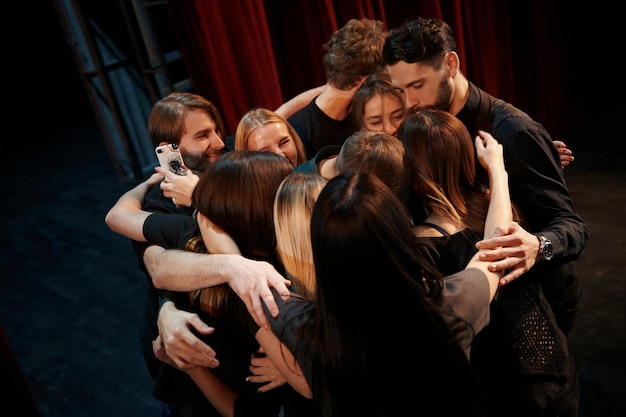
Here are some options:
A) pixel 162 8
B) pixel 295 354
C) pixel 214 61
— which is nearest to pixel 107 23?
pixel 162 8

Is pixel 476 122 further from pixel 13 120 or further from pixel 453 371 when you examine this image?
pixel 13 120

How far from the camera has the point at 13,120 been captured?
7.95m

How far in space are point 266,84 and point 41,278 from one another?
2350mm

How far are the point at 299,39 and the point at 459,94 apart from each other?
1.48m

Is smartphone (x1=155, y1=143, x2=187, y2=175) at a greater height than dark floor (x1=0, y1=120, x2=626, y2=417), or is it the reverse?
smartphone (x1=155, y1=143, x2=187, y2=175)

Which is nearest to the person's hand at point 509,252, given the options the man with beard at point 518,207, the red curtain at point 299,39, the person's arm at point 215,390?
the man with beard at point 518,207

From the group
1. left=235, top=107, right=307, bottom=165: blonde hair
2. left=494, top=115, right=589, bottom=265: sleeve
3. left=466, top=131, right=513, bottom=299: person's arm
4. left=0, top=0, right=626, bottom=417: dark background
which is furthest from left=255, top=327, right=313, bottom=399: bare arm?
left=235, top=107, right=307, bottom=165: blonde hair

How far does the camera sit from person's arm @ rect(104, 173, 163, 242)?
1851 mm

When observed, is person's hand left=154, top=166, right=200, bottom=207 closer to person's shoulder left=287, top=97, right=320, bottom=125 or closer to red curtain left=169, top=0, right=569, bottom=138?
person's shoulder left=287, top=97, right=320, bottom=125

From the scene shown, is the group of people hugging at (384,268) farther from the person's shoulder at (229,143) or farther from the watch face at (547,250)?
the person's shoulder at (229,143)

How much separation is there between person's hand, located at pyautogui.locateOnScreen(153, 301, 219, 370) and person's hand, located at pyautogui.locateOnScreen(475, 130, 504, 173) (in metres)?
0.87

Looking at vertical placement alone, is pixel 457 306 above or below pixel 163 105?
below

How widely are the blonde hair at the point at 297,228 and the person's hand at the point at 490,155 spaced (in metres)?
0.51

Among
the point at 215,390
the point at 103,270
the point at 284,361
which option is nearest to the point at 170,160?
the point at 215,390
